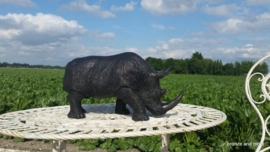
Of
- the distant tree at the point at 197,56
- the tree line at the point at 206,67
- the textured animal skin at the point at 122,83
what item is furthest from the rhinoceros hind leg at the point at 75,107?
the distant tree at the point at 197,56

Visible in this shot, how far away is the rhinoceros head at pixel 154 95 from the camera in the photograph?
9.84ft

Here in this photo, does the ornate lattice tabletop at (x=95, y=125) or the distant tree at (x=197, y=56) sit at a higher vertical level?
the distant tree at (x=197, y=56)

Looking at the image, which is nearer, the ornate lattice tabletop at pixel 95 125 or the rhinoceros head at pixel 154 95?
the ornate lattice tabletop at pixel 95 125

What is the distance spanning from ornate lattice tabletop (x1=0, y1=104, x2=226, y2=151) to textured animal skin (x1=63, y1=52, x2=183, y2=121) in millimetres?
148

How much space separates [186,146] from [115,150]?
1.30 meters

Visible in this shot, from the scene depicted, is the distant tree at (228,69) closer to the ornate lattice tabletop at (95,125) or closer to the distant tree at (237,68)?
the distant tree at (237,68)

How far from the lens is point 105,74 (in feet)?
10.1

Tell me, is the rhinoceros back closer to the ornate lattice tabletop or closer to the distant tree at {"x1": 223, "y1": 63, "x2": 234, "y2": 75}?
the ornate lattice tabletop

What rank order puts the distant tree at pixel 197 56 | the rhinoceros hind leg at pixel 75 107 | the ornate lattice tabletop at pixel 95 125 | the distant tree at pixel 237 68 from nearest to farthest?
the ornate lattice tabletop at pixel 95 125
the rhinoceros hind leg at pixel 75 107
the distant tree at pixel 237 68
the distant tree at pixel 197 56

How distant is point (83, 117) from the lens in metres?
3.12

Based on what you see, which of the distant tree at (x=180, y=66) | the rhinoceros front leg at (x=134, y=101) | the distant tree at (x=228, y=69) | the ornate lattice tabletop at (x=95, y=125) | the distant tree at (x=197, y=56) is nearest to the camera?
the ornate lattice tabletop at (x=95, y=125)

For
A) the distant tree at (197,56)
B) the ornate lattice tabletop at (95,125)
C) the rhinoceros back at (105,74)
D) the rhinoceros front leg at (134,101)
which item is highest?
the distant tree at (197,56)

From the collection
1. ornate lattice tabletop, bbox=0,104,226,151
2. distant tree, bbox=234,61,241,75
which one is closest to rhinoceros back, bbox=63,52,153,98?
ornate lattice tabletop, bbox=0,104,226,151

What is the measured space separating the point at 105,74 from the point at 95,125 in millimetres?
651
